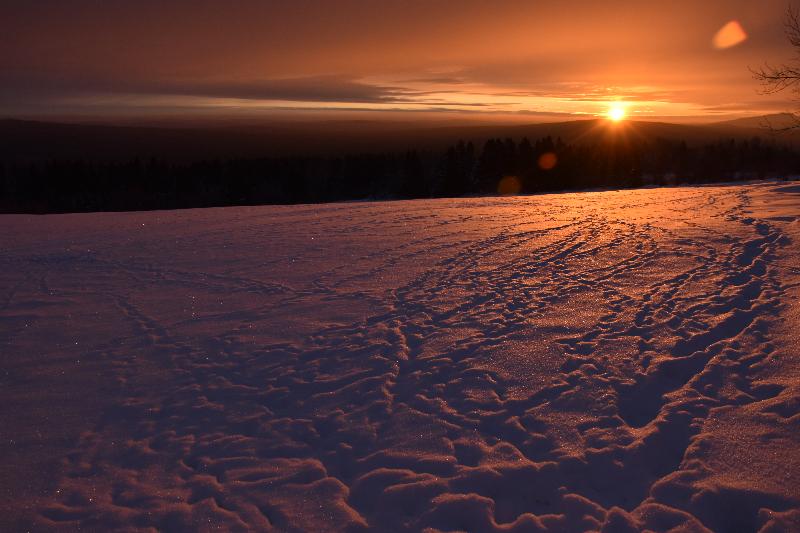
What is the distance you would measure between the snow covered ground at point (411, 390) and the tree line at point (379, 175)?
5541 cm

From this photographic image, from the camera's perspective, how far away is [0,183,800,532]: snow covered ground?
411 cm

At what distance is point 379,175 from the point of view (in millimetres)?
91062

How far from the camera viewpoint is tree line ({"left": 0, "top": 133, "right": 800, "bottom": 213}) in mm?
65062

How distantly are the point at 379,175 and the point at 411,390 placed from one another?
286ft

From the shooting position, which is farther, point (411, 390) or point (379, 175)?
point (379, 175)

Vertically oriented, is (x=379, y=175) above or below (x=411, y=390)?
above

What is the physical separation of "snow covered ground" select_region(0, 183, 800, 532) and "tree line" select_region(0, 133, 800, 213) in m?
55.4

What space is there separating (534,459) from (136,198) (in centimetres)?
8979

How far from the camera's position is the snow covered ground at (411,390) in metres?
4.11

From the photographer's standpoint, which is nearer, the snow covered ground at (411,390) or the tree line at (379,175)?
the snow covered ground at (411,390)

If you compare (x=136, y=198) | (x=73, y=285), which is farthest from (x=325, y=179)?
(x=73, y=285)

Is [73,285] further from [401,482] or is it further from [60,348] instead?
[401,482]

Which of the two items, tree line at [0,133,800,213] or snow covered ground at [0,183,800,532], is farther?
tree line at [0,133,800,213]

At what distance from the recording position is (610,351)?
253 inches
